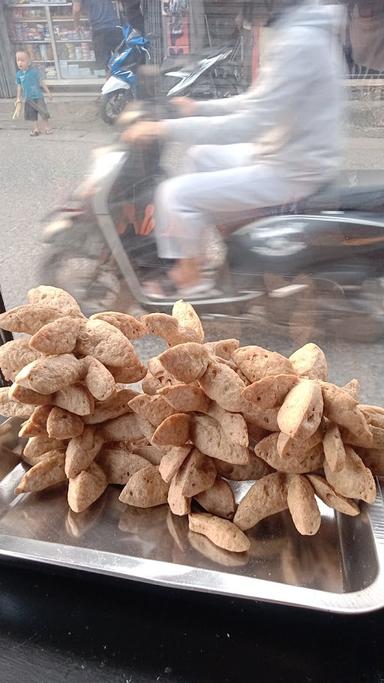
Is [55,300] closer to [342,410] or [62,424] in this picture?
[62,424]

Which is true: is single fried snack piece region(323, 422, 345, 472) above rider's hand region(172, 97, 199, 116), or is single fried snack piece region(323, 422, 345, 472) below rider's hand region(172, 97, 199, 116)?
below

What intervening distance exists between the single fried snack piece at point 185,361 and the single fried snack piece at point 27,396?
173 mm

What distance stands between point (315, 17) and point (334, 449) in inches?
41.6

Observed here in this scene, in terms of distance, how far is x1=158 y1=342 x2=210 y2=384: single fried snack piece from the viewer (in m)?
0.67

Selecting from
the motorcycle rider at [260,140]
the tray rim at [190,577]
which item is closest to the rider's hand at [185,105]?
the motorcycle rider at [260,140]

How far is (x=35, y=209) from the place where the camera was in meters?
1.91

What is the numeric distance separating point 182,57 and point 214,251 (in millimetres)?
518

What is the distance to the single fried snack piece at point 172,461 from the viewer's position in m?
0.73

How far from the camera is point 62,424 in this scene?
74cm

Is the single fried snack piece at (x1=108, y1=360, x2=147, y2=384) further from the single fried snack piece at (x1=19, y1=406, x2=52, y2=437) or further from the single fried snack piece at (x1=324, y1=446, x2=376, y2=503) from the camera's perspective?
the single fried snack piece at (x1=324, y1=446, x2=376, y2=503)

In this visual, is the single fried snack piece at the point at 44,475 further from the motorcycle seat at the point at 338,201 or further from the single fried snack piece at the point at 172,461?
the motorcycle seat at the point at 338,201

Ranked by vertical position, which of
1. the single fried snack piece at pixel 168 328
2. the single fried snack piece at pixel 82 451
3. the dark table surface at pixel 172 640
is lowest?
the dark table surface at pixel 172 640

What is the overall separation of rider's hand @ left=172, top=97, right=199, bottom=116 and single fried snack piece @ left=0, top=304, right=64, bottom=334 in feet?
3.21

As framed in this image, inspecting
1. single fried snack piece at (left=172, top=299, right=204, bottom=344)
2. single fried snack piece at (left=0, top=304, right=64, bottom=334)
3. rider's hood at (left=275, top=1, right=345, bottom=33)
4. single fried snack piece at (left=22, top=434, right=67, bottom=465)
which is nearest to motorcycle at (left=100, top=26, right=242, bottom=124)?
rider's hood at (left=275, top=1, right=345, bottom=33)
